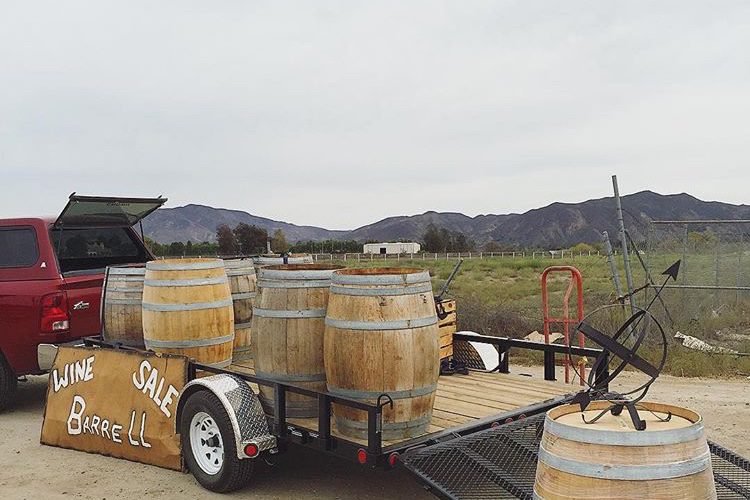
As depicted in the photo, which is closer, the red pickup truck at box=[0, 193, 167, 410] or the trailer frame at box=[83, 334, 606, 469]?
the trailer frame at box=[83, 334, 606, 469]

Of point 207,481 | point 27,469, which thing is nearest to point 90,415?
point 27,469

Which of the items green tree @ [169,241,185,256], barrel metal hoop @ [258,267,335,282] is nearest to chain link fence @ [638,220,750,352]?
barrel metal hoop @ [258,267,335,282]

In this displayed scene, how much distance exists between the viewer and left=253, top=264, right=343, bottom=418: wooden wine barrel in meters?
4.93

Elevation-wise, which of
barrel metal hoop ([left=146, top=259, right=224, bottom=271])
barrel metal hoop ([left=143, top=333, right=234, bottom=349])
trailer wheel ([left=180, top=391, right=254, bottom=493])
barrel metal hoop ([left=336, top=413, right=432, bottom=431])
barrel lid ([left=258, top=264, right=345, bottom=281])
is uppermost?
barrel metal hoop ([left=146, top=259, right=224, bottom=271])

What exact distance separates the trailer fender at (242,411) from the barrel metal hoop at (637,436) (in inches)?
111

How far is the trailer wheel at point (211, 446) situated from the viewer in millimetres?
4965

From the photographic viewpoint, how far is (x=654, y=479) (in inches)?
99.4

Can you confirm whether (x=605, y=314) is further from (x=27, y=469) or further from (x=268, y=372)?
(x=27, y=469)

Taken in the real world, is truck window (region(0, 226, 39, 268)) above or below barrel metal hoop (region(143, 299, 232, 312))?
above

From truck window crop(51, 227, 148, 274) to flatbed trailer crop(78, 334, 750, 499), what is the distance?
117 inches

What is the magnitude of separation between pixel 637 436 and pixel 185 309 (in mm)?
Answer: 4271

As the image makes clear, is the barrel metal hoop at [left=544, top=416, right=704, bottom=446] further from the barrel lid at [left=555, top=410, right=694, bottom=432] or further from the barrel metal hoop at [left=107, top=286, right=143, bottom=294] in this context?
the barrel metal hoop at [left=107, top=286, right=143, bottom=294]

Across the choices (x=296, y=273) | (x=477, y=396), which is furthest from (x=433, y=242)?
(x=296, y=273)

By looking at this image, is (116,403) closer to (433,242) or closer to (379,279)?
(379,279)
